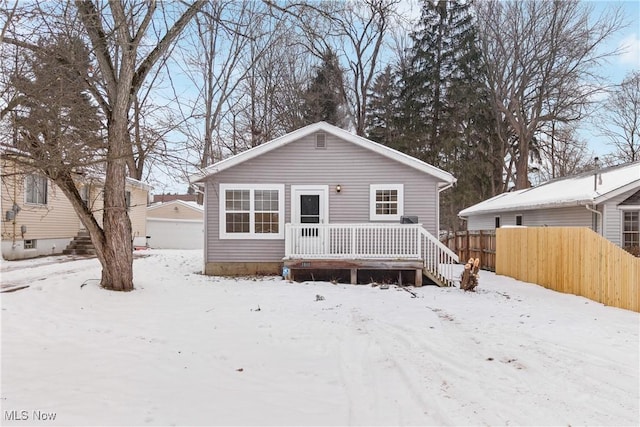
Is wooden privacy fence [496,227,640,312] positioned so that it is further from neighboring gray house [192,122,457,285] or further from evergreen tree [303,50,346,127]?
evergreen tree [303,50,346,127]

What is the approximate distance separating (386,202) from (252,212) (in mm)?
3895

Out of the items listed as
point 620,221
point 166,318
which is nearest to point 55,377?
point 166,318

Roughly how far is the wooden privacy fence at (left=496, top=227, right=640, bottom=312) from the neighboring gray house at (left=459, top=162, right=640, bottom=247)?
288cm

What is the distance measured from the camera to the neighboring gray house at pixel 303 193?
37.5 ft

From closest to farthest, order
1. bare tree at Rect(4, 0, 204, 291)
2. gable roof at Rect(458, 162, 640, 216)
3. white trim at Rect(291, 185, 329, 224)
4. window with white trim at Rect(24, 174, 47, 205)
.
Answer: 1. bare tree at Rect(4, 0, 204, 291)
2. white trim at Rect(291, 185, 329, 224)
3. gable roof at Rect(458, 162, 640, 216)
4. window with white trim at Rect(24, 174, 47, 205)

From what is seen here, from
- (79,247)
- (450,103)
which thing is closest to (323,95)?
(450,103)

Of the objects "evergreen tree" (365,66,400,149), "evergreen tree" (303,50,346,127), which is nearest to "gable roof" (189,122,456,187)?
"evergreen tree" (303,50,346,127)

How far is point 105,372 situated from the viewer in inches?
157

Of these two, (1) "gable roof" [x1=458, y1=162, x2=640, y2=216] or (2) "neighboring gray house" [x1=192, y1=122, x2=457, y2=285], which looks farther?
(1) "gable roof" [x1=458, y1=162, x2=640, y2=216]

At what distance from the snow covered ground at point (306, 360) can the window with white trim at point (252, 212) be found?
3.74m

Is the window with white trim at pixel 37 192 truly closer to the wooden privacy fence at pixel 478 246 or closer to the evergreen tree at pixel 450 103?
the wooden privacy fence at pixel 478 246

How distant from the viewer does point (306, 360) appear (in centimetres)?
455

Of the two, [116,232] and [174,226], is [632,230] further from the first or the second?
[174,226]

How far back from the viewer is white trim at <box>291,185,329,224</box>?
454 inches
